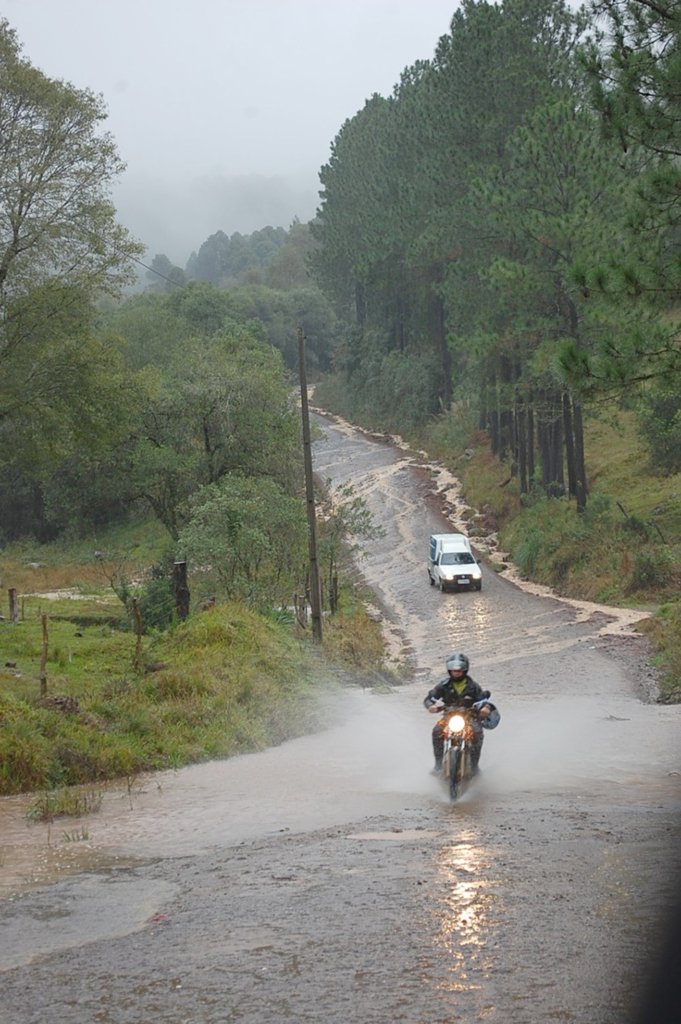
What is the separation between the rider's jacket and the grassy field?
4279 millimetres

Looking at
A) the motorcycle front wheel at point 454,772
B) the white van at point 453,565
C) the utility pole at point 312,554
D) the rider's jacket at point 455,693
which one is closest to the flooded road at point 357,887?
the motorcycle front wheel at point 454,772

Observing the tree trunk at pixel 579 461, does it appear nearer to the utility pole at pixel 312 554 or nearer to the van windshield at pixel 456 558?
the van windshield at pixel 456 558

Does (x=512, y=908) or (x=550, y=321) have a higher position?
(x=550, y=321)

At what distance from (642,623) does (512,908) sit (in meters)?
21.8

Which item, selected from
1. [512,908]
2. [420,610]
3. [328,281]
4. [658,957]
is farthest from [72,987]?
[328,281]

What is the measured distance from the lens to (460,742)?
12.0 m

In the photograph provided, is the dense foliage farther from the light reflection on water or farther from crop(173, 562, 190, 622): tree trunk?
crop(173, 562, 190, 622): tree trunk

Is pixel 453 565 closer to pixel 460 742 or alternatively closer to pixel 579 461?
pixel 579 461

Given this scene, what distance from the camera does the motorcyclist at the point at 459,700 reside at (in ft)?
40.8

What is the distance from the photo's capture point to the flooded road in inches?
253

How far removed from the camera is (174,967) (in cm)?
698

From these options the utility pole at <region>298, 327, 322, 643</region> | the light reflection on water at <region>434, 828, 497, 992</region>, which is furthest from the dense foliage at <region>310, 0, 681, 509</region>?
the light reflection on water at <region>434, 828, 497, 992</region>

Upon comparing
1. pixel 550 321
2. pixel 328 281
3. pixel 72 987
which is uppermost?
pixel 328 281

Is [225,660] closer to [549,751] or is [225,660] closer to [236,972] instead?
[549,751]
